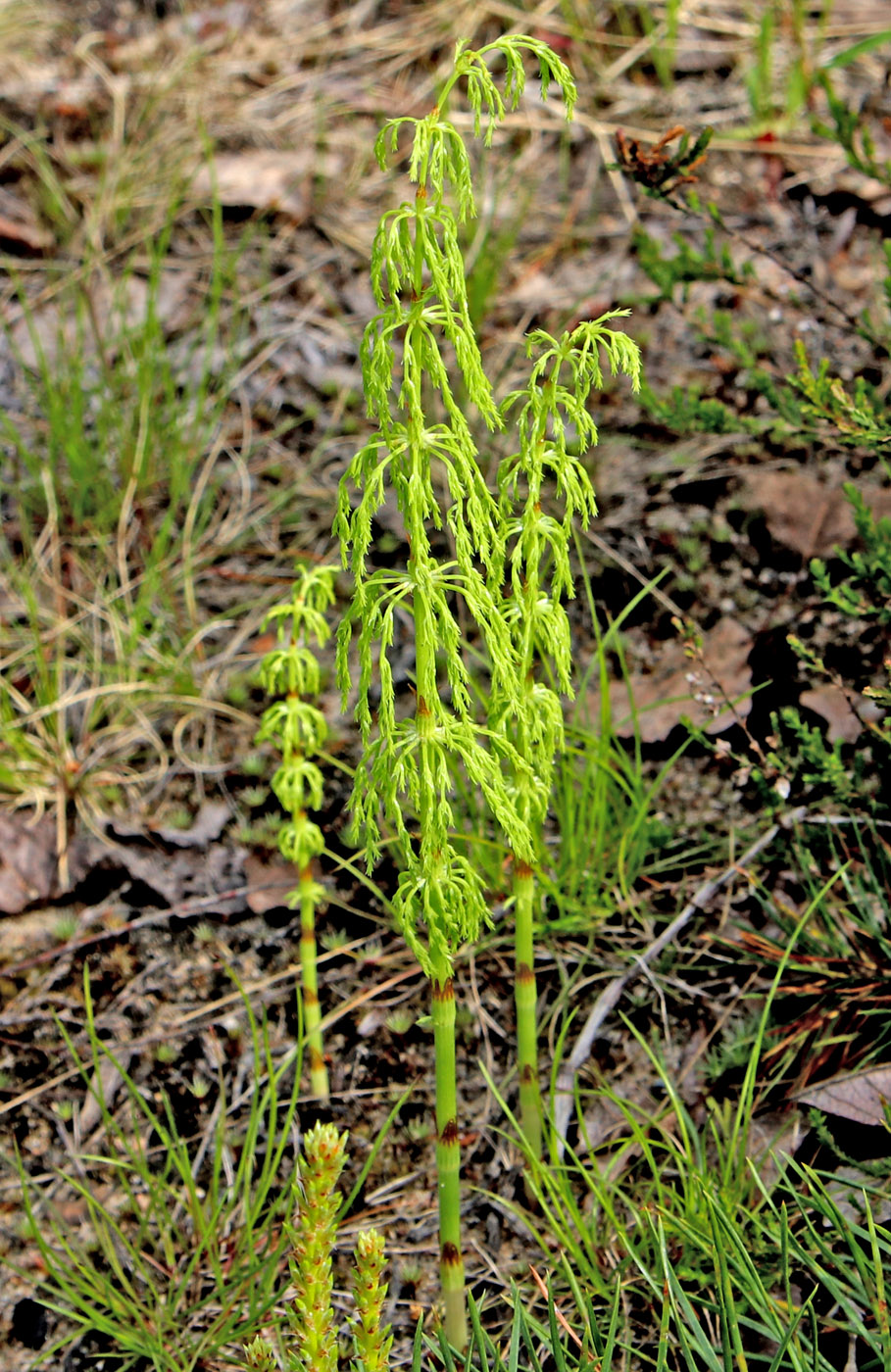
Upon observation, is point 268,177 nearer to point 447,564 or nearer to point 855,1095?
point 447,564

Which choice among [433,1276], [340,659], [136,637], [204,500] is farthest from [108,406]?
[433,1276]

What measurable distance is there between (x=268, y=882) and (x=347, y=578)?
3.46ft

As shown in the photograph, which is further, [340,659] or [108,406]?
[108,406]

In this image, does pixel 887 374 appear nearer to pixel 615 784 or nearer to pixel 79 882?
pixel 615 784

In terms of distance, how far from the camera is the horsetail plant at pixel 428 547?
1.47 meters

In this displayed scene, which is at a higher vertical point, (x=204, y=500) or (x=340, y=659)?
(x=340, y=659)

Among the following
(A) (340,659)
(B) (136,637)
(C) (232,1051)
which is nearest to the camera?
(A) (340,659)

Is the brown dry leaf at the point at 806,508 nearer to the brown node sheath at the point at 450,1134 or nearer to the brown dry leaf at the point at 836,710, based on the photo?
the brown dry leaf at the point at 836,710

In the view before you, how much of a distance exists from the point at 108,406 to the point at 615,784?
203 cm

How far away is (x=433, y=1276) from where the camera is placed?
7.39 feet

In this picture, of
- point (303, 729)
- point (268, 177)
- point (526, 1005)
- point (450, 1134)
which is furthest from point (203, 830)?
point (268, 177)

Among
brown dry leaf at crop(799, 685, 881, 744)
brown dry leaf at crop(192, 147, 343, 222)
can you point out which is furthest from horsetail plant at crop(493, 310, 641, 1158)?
brown dry leaf at crop(192, 147, 343, 222)

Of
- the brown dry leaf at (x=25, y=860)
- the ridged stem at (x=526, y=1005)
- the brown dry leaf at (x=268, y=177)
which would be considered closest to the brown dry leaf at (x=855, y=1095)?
the ridged stem at (x=526, y=1005)

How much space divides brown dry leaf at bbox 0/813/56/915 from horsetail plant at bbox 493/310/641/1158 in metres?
1.51
